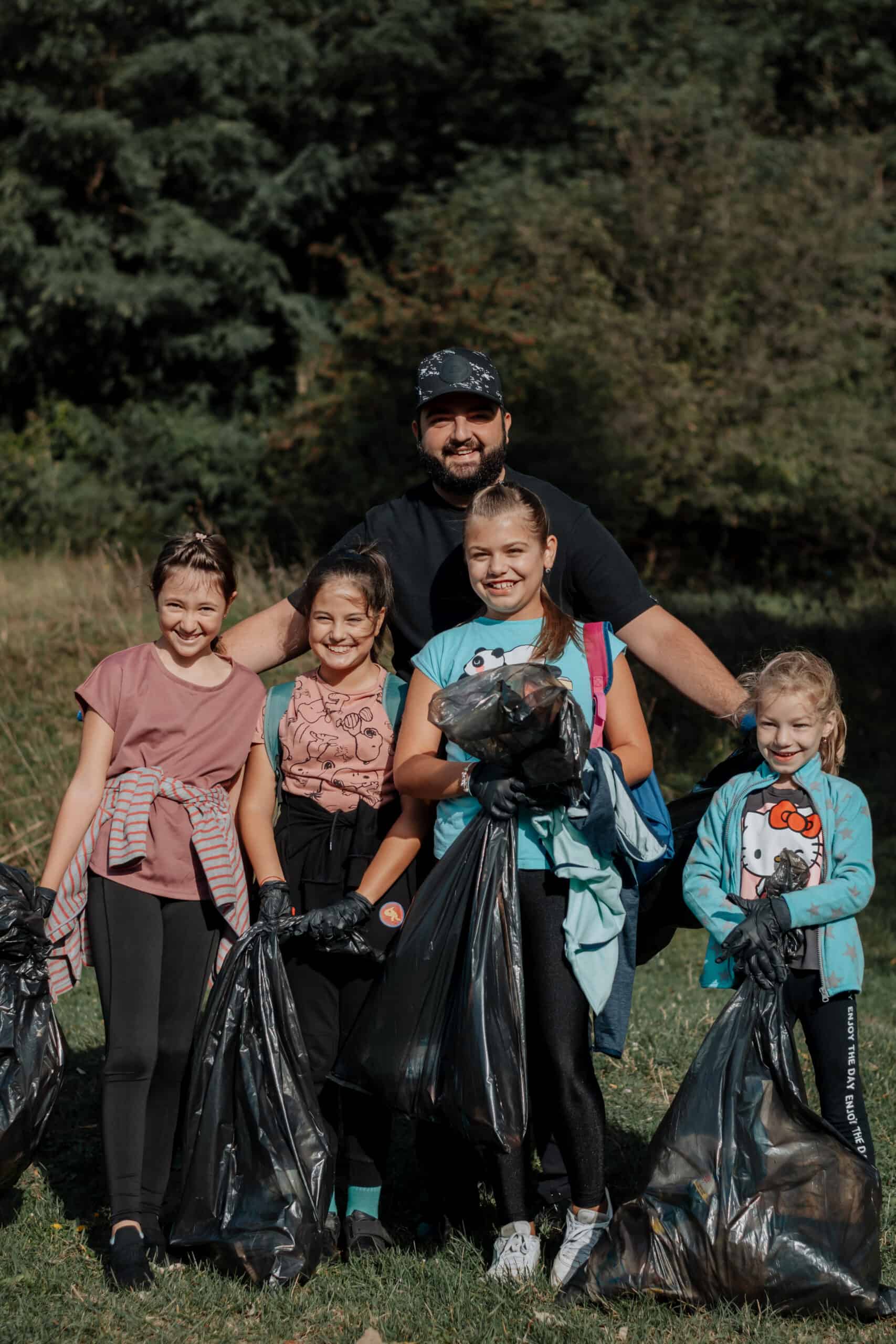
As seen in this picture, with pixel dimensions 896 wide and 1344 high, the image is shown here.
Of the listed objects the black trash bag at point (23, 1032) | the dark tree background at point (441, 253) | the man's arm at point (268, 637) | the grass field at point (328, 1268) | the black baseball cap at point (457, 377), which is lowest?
the grass field at point (328, 1268)

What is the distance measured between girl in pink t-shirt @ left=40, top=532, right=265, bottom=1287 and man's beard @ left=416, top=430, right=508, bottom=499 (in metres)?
0.62

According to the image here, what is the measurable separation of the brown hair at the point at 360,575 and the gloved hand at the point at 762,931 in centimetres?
120

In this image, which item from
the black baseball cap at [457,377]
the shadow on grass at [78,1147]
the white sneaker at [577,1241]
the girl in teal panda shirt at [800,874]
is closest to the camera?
the girl in teal panda shirt at [800,874]

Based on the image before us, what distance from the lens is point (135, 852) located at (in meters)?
3.56

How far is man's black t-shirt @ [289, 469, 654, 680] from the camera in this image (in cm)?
387

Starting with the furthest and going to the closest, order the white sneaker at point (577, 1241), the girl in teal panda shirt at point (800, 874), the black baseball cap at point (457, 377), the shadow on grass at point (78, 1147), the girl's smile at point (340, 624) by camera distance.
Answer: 1. the shadow on grass at point (78, 1147)
2. the black baseball cap at point (457, 377)
3. the girl's smile at point (340, 624)
4. the white sneaker at point (577, 1241)
5. the girl in teal panda shirt at point (800, 874)

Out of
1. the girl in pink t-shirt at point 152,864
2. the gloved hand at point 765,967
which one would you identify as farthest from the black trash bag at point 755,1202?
the girl in pink t-shirt at point 152,864

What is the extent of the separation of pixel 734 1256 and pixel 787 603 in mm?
14601

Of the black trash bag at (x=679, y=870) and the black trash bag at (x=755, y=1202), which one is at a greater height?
the black trash bag at (x=679, y=870)

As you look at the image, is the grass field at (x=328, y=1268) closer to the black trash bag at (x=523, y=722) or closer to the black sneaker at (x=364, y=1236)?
the black sneaker at (x=364, y=1236)

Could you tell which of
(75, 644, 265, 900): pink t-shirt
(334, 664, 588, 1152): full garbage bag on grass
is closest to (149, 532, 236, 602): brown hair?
(75, 644, 265, 900): pink t-shirt

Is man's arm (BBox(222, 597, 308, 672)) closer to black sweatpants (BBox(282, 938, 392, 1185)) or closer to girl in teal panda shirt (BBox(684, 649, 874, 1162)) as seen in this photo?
black sweatpants (BBox(282, 938, 392, 1185))

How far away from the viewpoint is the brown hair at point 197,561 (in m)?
3.72

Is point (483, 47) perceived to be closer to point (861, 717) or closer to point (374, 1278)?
point (861, 717)
